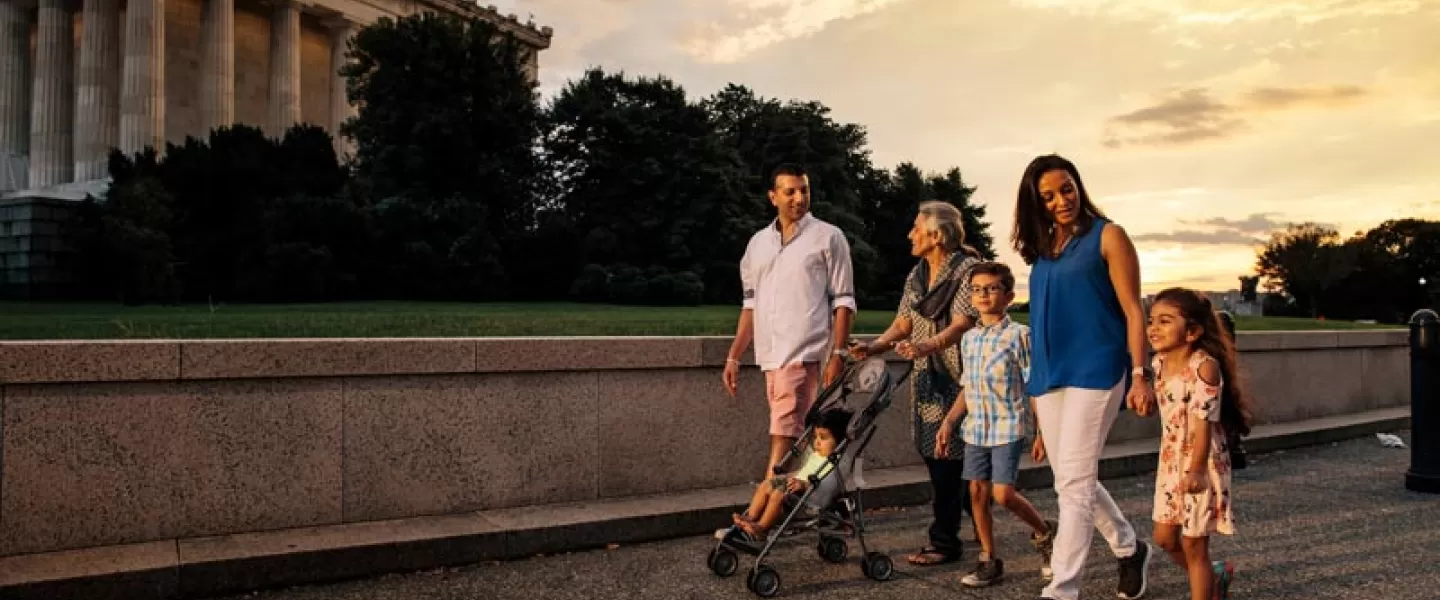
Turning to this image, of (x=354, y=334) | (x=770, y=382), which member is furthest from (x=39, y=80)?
(x=770, y=382)

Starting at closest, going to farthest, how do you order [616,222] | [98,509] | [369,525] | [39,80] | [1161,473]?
[1161,473]
[98,509]
[369,525]
[616,222]
[39,80]

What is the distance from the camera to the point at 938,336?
19.7ft

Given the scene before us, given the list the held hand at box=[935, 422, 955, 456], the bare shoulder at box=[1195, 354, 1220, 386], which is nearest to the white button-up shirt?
the held hand at box=[935, 422, 955, 456]

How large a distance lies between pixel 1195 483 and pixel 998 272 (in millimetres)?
1468

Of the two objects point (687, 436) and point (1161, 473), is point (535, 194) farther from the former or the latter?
point (1161, 473)

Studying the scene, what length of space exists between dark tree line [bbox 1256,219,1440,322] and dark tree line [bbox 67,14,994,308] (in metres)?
53.6

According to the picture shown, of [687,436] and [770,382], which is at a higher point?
[770,382]

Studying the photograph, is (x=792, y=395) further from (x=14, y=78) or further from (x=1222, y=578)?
(x=14, y=78)

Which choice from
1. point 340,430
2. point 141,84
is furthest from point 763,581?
point 141,84

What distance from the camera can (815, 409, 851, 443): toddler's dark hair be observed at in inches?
236

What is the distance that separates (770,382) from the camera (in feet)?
21.7

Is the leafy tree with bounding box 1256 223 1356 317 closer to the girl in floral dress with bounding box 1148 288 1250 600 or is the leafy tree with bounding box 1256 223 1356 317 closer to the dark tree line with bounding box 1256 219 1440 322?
the dark tree line with bounding box 1256 219 1440 322

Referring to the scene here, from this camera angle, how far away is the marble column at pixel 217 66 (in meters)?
62.3

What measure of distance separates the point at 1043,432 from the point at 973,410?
0.52 meters
